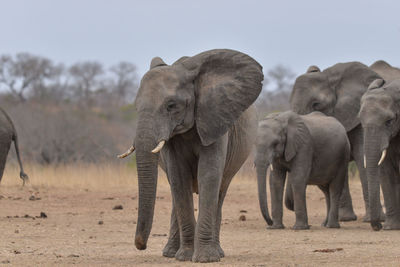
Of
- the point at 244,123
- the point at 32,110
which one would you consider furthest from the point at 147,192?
the point at 32,110

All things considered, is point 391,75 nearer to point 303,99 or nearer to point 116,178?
point 303,99

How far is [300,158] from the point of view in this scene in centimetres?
1199

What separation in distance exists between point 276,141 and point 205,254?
4564mm

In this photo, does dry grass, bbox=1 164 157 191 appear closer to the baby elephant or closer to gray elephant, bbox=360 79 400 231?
the baby elephant

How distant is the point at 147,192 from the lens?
6.80 metres

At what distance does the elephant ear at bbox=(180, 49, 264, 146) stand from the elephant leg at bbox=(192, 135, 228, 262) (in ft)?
0.53

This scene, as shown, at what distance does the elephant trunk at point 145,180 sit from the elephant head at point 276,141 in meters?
4.75

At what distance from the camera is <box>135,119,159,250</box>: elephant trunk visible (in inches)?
266

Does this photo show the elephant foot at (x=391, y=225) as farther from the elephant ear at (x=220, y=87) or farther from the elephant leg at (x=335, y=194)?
the elephant ear at (x=220, y=87)

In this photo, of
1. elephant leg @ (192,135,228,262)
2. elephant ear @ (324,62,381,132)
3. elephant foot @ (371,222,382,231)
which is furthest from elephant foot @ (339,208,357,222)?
elephant leg @ (192,135,228,262)

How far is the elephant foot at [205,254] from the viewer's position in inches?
292

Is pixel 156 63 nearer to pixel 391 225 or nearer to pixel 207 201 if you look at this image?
pixel 207 201

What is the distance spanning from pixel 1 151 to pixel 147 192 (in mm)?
6182

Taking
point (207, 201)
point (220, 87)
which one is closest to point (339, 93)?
point (220, 87)
